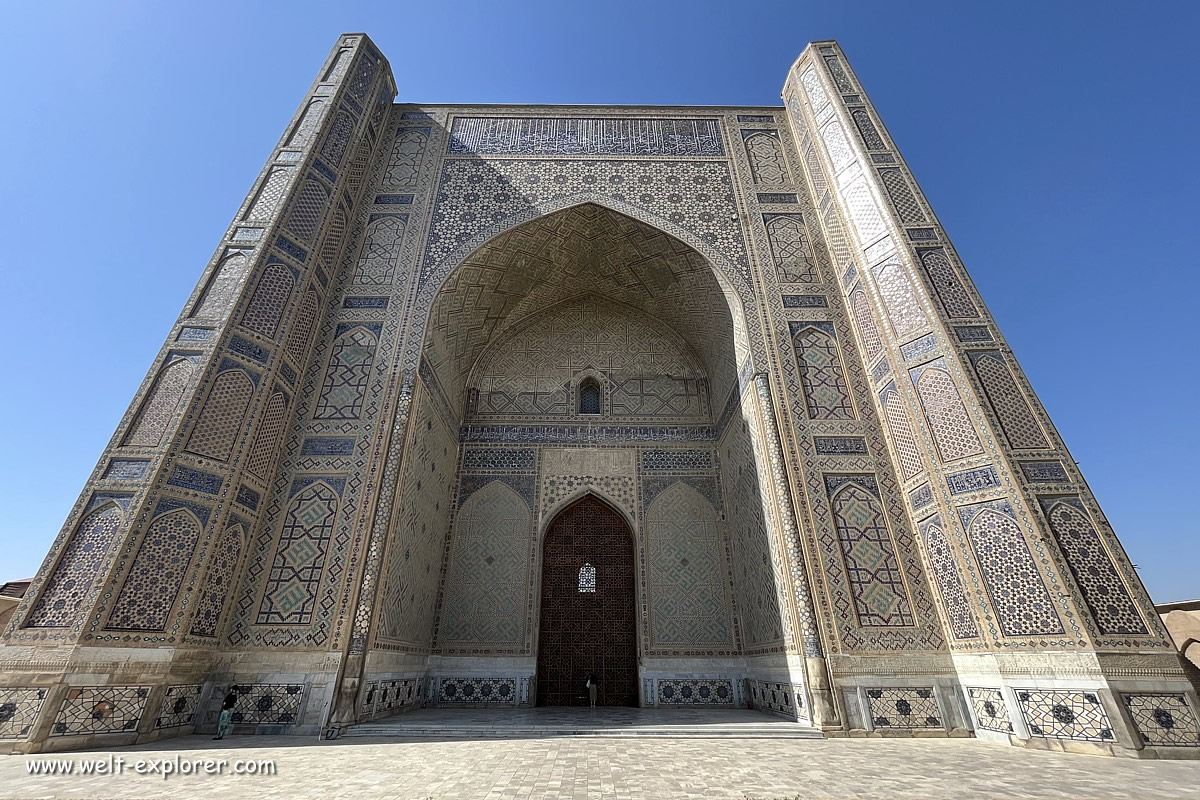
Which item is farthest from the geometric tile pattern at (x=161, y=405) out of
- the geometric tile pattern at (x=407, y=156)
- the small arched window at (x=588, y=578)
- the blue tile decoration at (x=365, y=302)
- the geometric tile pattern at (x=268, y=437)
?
the small arched window at (x=588, y=578)

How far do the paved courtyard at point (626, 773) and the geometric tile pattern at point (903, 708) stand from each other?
1.22 ft

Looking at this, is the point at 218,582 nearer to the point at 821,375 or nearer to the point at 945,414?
the point at 821,375

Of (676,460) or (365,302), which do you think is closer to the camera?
(365,302)

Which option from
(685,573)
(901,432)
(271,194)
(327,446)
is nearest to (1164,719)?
(901,432)

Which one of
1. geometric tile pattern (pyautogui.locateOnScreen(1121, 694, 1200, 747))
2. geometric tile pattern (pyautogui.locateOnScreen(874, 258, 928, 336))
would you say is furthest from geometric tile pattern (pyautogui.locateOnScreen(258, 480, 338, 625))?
geometric tile pattern (pyautogui.locateOnScreen(1121, 694, 1200, 747))

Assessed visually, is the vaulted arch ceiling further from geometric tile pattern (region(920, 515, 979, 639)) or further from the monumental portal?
geometric tile pattern (region(920, 515, 979, 639))

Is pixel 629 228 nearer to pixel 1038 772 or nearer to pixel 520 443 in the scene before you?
pixel 520 443

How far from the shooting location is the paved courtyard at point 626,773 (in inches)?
104

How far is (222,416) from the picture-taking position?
4914mm

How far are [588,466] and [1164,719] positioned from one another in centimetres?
570

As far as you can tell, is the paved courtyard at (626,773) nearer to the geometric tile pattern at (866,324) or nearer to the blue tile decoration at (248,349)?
the blue tile decoration at (248,349)

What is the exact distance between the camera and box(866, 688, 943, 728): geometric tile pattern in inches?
175

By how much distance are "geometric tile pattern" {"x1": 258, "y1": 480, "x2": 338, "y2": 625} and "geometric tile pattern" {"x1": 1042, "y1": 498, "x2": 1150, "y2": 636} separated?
237 inches

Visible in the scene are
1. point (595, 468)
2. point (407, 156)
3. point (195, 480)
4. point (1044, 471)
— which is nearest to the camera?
point (1044, 471)
